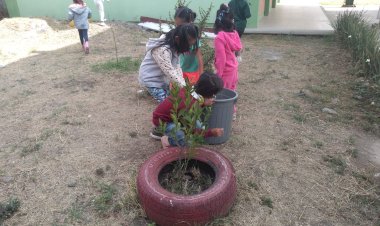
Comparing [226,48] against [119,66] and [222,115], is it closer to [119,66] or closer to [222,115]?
[222,115]

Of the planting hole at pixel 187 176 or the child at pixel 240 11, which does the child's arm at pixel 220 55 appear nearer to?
the planting hole at pixel 187 176

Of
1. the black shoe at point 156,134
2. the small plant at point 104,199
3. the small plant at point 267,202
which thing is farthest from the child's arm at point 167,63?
the small plant at point 267,202

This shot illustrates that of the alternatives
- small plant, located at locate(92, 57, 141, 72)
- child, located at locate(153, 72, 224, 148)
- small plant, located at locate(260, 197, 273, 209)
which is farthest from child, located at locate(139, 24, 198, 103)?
small plant, located at locate(92, 57, 141, 72)

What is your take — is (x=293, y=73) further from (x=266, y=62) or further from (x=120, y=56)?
(x=120, y=56)

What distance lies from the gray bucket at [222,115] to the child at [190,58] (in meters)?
0.58

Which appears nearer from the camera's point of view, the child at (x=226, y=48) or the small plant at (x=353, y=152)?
the small plant at (x=353, y=152)

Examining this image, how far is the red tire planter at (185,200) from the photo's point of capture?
6.95 feet

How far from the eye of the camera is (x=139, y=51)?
7035 mm

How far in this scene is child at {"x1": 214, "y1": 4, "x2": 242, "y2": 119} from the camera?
354 cm

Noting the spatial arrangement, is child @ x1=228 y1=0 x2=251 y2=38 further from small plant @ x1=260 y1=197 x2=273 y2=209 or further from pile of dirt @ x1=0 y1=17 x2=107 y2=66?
small plant @ x1=260 y1=197 x2=273 y2=209

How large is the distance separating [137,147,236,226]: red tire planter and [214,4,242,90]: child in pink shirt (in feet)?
4.81

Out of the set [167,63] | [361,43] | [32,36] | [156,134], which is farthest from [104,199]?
[32,36]

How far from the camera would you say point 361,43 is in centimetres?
561

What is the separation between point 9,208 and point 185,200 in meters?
1.43
